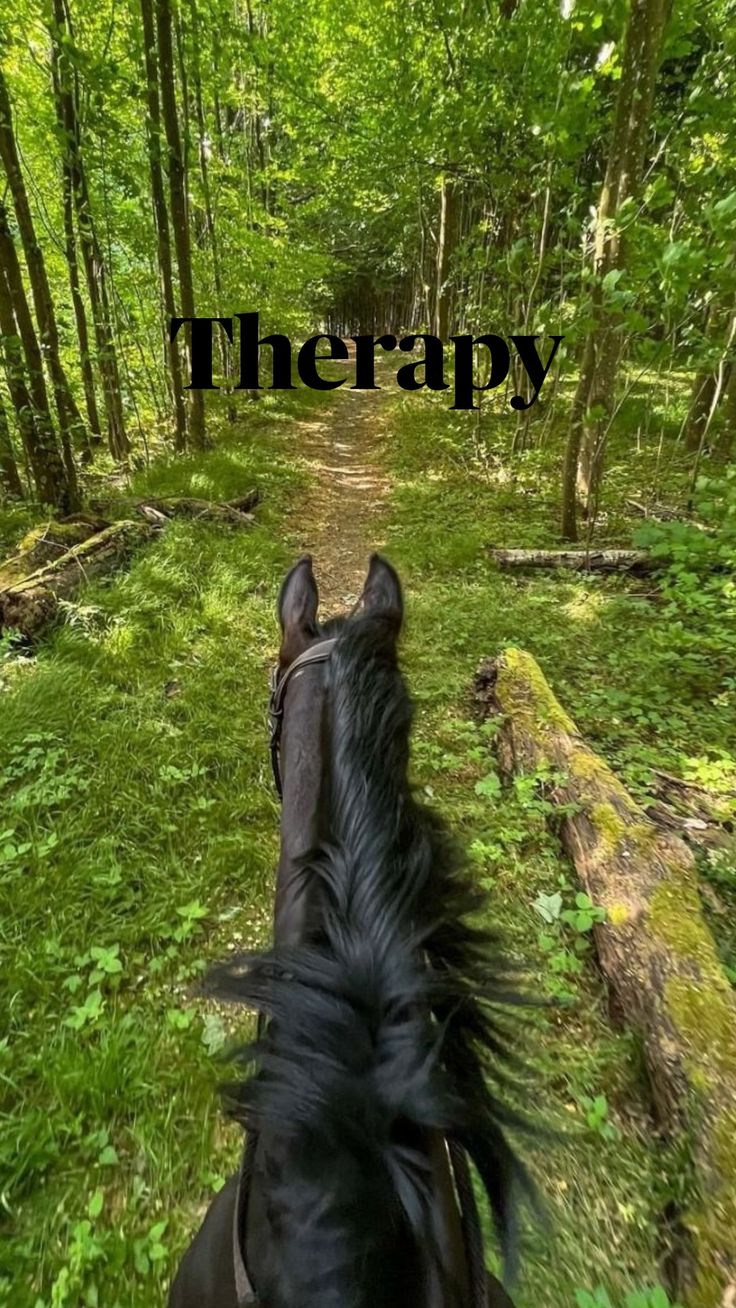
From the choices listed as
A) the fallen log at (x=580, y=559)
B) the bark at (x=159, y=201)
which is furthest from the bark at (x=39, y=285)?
the fallen log at (x=580, y=559)

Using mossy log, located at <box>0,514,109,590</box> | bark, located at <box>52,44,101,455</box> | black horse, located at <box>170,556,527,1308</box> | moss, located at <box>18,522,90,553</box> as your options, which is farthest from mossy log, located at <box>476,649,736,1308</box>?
bark, located at <box>52,44,101,455</box>

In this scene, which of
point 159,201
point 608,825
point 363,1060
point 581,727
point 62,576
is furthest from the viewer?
point 159,201

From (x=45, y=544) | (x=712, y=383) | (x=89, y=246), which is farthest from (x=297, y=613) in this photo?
(x=712, y=383)

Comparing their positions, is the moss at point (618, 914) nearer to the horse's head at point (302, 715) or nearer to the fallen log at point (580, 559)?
the horse's head at point (302, 715)

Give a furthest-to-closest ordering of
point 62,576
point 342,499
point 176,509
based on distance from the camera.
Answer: point 342,499
point 176,509
point 62,576

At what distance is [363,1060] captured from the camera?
803 mm

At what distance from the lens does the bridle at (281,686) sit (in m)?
1.46

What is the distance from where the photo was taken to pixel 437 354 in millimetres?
11672

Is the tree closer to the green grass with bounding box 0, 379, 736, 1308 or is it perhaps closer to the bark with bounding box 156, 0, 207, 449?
the green grass with bounding box 0, 379, 736, 1308

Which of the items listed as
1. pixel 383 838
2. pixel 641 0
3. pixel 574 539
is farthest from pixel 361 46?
pixel 383 838

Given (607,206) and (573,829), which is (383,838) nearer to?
(573,829)

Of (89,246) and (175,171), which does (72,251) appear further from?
(175,171)

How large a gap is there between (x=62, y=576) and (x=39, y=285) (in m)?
2.92

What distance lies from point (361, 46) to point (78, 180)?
6.32m
